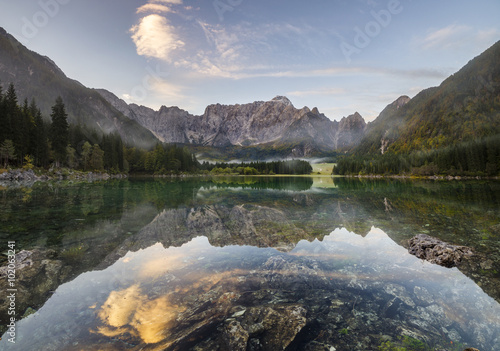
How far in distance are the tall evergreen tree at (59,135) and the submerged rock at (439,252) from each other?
122 m

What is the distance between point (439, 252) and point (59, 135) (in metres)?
125

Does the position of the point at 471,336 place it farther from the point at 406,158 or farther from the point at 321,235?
the point at 406,158

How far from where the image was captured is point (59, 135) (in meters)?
95.5

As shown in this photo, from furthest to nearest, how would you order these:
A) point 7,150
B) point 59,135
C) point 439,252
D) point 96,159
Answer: point 96,159 → point 59,135 → point 7,150 → point 439,252

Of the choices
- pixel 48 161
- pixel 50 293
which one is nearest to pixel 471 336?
pixel 50 293

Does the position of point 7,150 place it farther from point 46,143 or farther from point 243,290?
point 243,290

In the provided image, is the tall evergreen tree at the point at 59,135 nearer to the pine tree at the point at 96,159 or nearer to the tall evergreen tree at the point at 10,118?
the tall evergreen tree at the point at 10,118

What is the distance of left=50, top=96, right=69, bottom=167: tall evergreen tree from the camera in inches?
3723

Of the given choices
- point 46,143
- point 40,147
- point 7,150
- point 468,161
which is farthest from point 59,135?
point 468,161

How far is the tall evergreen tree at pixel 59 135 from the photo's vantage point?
94.6m

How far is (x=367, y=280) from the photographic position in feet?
34.9

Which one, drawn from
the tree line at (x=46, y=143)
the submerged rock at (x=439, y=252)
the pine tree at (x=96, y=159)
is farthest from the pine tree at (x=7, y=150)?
the submerged rock at (x=439, y=252)

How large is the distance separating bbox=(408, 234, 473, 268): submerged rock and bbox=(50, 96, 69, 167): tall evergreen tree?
12188 cm

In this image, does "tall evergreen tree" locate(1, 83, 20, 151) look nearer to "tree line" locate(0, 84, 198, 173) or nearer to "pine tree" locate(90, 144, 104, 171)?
"tree line" locate(0, 84, 198, 173)
